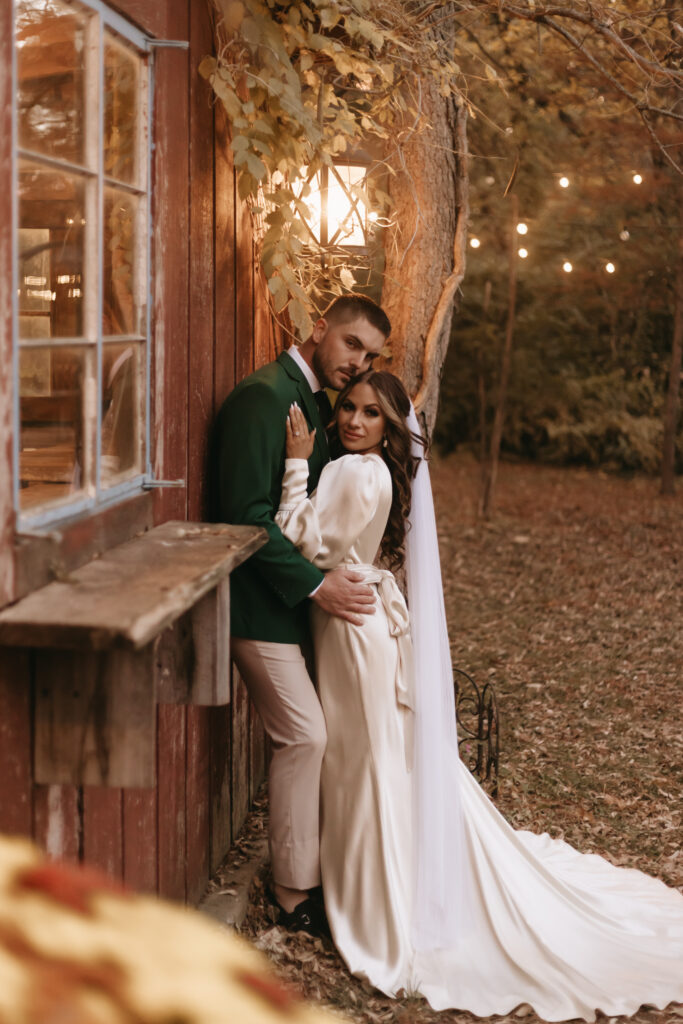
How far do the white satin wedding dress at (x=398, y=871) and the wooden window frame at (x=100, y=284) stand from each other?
883mm

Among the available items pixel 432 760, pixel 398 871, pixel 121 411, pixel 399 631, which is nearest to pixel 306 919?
pixel 398 871

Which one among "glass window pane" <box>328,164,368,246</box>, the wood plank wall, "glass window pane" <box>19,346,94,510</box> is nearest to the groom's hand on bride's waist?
the wood plank wall

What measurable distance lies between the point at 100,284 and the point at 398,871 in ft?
7.50

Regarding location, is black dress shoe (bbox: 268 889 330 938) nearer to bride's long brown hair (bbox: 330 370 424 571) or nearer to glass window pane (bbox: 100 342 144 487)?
bride's long brown hair (bbox: 330 370 424 571)

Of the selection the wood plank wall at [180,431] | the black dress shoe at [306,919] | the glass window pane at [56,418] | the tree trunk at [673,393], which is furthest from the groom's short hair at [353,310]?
the tree trunk at [673,393]

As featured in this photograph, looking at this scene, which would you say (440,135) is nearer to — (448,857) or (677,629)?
(448,857)

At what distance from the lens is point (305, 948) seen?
3791mm

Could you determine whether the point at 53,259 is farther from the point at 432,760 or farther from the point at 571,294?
the point at 571,294

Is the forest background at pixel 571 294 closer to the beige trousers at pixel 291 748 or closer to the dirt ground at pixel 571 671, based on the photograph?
the dirt ground at pixel 571 671

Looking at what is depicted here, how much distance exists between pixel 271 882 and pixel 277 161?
2.62m

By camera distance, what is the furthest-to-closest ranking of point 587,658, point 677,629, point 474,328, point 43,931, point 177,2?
point 474,328
point 677,629
point 587,658
point 177,2
point 43,931

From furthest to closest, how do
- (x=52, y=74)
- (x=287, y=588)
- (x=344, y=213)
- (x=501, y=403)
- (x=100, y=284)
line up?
(x=501, y=403) < (x=344, y=213) < (x=287, y=588) < (x=100, y=284) < (x=52, y=74)

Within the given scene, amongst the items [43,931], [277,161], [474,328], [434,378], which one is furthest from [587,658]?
[474,328]

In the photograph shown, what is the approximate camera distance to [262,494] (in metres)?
3.59
